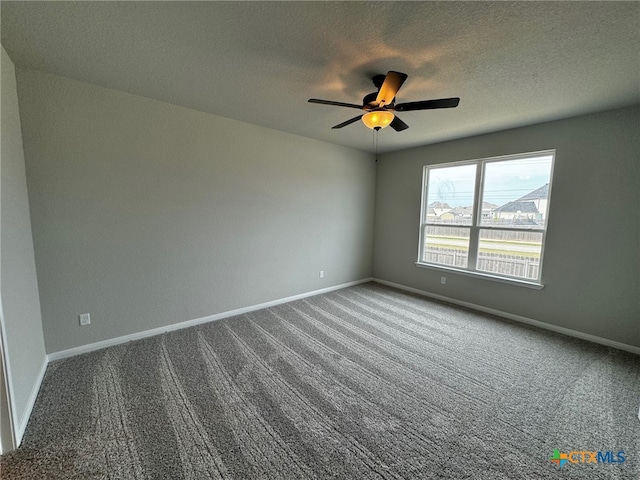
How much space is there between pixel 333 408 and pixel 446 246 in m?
3.34

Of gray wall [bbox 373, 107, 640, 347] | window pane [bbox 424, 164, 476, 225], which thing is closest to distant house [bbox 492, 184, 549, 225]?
gray wall [bbox 373, 107, 640, 347]

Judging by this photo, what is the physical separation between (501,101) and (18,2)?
3.77 m

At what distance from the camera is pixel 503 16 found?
4.84 feet

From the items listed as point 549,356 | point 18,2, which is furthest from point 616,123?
point 18,2

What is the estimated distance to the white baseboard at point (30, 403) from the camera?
1530 millimetres

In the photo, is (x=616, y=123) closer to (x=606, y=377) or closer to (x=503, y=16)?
(x=503, y=16)

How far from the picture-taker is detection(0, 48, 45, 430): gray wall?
5.23 feet

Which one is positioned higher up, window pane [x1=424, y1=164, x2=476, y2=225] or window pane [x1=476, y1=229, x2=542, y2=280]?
window pane [x1=424, y1=164, x2=476, y2=225]

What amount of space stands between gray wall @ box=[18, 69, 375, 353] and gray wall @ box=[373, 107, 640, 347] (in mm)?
2918

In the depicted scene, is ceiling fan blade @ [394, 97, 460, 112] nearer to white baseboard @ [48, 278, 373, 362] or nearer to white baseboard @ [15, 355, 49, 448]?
white baseboard @ [48, 278, 373, 362]

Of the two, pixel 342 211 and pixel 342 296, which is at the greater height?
pixel 342 211

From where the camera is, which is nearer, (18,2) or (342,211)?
(18,2)

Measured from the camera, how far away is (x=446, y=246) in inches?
166

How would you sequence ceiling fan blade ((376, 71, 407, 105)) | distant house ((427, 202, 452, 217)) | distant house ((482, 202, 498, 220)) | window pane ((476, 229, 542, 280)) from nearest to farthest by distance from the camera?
ceiling fan blade ((376, 71, 407, 105)) < window pane ((476, 229, 542, 280)) < distant house ((482, 202, 498, 220)) < distant house ((427, 202, 452, 217))
